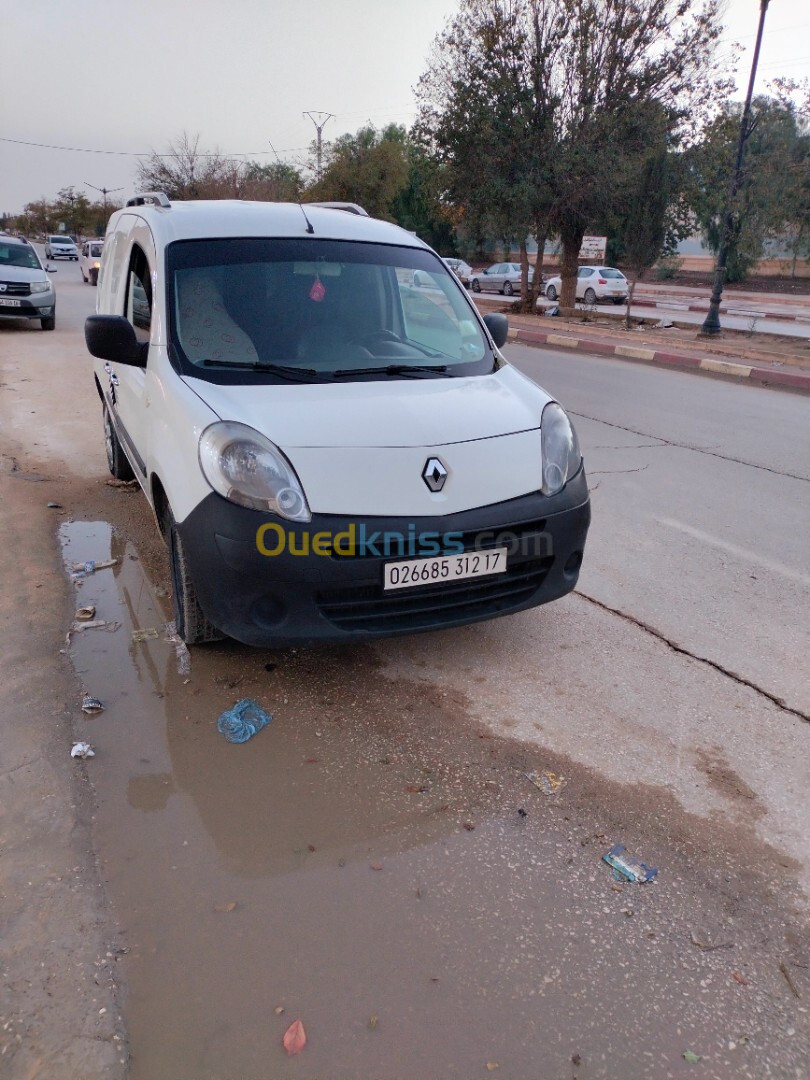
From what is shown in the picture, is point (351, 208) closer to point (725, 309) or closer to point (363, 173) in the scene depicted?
point (725, 309)

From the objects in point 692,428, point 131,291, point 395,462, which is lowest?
point 692,428

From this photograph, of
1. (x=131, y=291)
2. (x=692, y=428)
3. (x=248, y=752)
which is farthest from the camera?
(x=692, y=428)

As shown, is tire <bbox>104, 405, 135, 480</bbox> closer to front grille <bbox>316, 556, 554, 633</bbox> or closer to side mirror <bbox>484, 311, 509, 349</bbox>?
side mirror <bbox>484, 311, 509, 349</bbox>

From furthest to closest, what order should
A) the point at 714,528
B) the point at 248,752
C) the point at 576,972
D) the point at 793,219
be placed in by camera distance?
the point at 793,219 → the point at 714,528 → the point at 248,752 → the point at 576,972

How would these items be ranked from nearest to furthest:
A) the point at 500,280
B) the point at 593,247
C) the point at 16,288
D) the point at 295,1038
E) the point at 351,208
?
1. the point at 295,1038
2. the point at 351,208
3. the point at 16,288
4. the point at 593,247
5. the point at 500,280

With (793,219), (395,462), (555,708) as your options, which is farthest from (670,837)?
(793,219)

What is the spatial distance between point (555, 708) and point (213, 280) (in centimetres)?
250

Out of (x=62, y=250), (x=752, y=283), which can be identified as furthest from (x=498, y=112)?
(x=62, y=250)

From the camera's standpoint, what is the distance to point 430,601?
10.8 ft

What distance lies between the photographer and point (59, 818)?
2693 millimetres

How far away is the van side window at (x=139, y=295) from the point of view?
4141mm

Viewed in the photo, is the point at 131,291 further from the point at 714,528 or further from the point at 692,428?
the point at 692,428

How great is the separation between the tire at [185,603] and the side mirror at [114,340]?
32.5 inches

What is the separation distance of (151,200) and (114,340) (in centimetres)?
136
